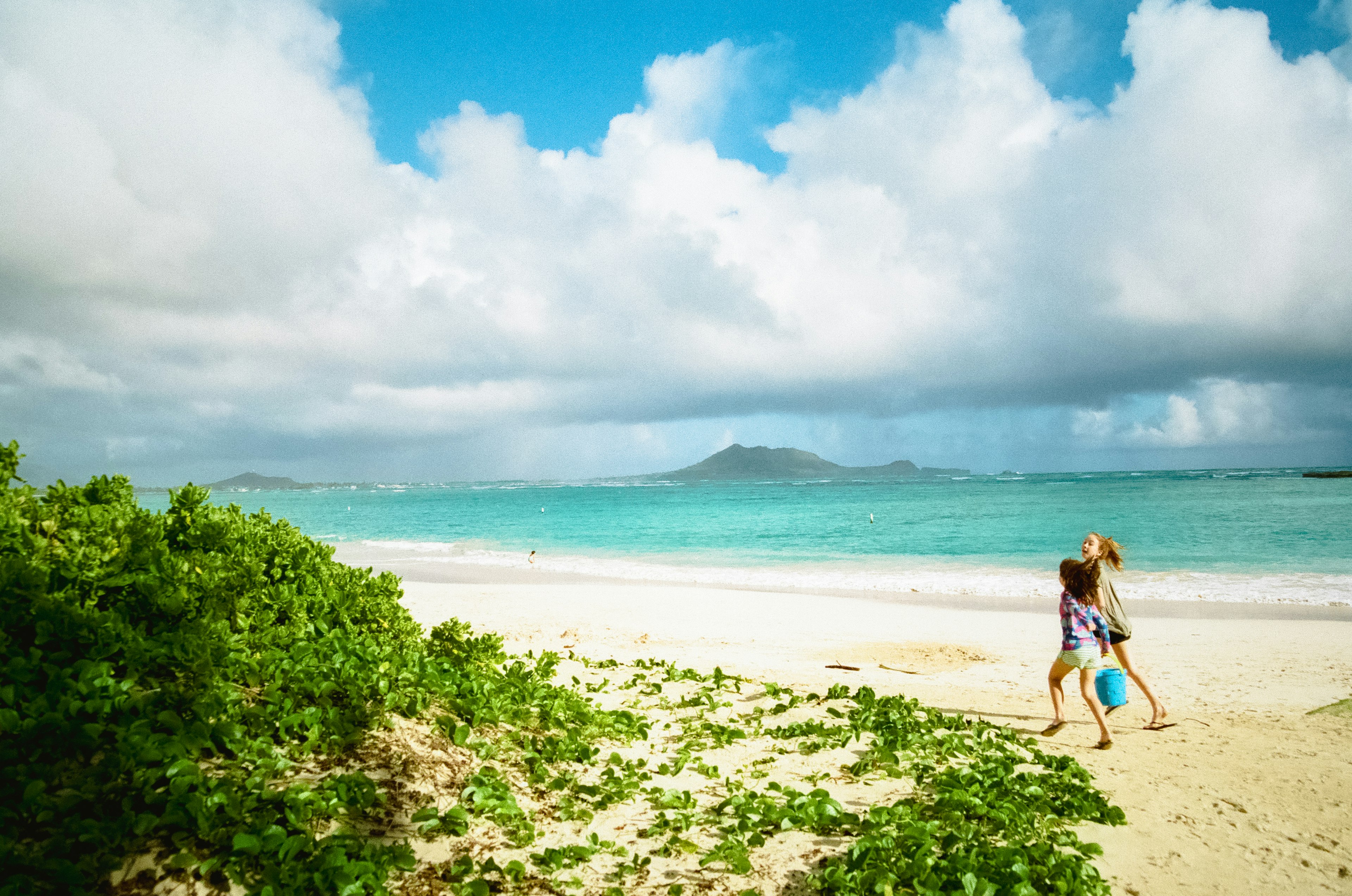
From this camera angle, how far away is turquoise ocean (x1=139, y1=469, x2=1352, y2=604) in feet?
78.8

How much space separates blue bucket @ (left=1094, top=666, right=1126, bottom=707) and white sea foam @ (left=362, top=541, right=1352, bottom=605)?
14135 mm

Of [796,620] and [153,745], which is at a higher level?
[153,745]

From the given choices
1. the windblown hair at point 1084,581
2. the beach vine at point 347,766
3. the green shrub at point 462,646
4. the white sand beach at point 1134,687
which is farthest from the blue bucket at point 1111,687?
the green shrub at point 462,646

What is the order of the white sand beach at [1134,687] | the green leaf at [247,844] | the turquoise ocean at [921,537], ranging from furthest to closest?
the turquoise ocean at [921,537], the white sand beach at [1134,687], the green leaf at [247,844]

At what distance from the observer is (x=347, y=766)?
435cm

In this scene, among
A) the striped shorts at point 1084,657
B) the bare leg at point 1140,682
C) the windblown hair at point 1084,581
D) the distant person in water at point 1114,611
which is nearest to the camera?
the striped shorts at point 1084,657

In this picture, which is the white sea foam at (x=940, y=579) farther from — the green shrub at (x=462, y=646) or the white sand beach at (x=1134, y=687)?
the green shrub at (x=462, y=646)

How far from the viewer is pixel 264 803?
369 cm

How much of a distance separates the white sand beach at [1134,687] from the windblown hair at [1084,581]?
1.61 metres

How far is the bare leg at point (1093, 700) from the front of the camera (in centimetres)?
735

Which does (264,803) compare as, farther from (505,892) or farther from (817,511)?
(817,511)

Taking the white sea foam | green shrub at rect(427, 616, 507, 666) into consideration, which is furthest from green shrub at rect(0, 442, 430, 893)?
the white sea foam

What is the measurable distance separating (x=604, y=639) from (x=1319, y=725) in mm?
10418

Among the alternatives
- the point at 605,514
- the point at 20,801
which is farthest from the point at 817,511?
the point at 20,801
